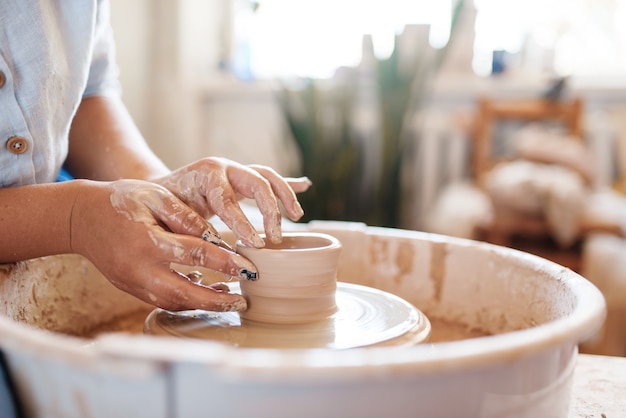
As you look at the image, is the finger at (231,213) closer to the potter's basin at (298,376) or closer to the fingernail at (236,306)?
the fingernail at (236,306)

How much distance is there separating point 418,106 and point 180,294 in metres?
1.95

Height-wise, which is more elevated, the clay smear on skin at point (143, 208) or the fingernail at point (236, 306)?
the clay smear on skin at point (143, 208)

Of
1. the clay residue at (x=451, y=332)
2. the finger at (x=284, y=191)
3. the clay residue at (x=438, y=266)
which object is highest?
the finger at (x=284, y=191)

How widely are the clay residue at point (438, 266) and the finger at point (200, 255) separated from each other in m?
0.37

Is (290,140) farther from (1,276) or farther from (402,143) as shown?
(1,276)

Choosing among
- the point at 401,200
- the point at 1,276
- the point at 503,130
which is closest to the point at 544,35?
the point at 503,130

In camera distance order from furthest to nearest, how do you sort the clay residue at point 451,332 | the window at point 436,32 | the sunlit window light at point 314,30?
the sunlit window light at point 314,30 → the window at point 436,32 → the clay residue at point 451,332

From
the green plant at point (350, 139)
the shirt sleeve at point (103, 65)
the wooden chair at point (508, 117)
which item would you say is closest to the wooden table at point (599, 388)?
the shirt sleeve at point (103, 65)

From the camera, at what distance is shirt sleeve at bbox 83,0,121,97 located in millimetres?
972

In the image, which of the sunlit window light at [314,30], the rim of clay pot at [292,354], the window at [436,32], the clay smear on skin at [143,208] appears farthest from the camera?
the sunlit window light at [314,30]

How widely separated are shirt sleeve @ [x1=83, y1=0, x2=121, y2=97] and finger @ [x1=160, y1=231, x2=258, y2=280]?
485mm

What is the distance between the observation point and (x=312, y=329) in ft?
2.29

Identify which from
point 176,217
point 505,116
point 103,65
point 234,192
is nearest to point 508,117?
point 505,116

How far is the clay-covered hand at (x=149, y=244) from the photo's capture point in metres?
0.63
